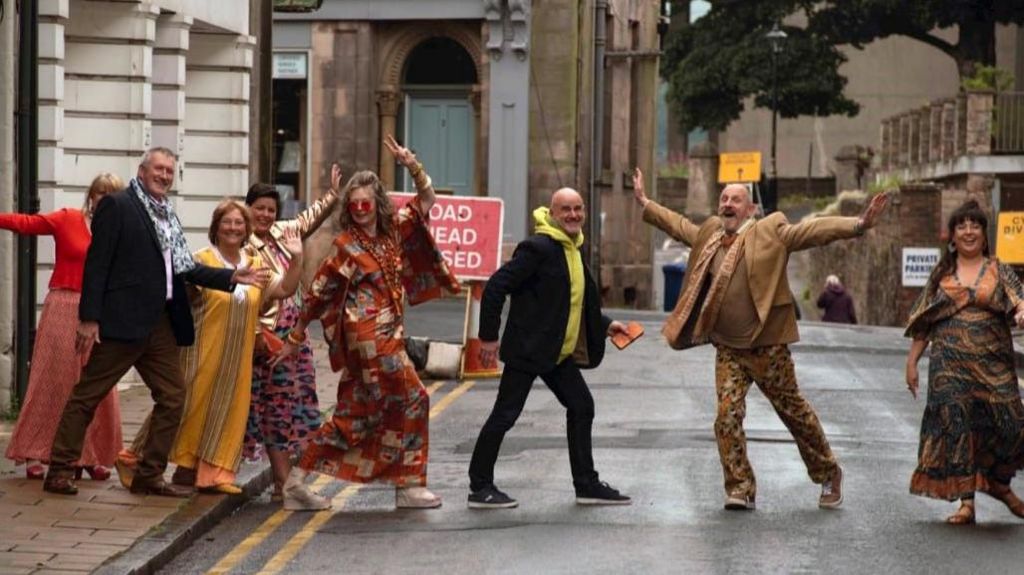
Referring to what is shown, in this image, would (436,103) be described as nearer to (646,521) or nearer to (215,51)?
(215,51)

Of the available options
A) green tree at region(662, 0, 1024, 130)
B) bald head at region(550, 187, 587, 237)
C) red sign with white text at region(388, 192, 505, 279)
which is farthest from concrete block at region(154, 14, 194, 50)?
green tree at region(662, 0, 1024, 130)

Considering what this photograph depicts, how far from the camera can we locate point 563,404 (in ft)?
43.1

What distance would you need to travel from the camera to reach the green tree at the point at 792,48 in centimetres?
6038

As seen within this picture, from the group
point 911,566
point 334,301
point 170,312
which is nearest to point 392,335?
point 334,301

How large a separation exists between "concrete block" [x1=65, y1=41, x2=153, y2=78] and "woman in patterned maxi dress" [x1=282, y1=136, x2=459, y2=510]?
7.35 m

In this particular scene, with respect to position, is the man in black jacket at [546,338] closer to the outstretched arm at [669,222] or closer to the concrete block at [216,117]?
the outstretched arm at [669,222]

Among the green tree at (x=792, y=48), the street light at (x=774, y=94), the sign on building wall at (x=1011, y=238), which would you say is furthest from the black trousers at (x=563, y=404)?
the green tree at (x=792, y=48)

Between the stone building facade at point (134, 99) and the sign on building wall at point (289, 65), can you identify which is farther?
the sign on building wall at point (289, 65)

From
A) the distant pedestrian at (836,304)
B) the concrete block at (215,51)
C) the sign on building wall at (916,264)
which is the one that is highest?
the concrete block at (215,51)

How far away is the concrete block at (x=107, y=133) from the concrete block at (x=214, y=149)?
2.91 meters

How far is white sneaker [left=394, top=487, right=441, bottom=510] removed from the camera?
13039 mm

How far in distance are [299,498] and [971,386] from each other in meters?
3.63

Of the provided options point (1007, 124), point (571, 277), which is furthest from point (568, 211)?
point (1007, 124)

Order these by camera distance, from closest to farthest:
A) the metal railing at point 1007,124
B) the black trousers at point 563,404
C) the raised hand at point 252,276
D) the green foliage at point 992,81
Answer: the raised hand at point 252,276 < the black trousers at point 563,404 < the metal railing at point 1007,124 < the green foliage at point 992,81
